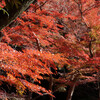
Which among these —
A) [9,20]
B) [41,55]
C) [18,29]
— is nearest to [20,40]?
[18,29]

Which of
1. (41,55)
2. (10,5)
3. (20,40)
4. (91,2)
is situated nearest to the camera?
(10,5)

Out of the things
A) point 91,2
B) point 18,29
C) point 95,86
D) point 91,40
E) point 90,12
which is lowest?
point 95,86

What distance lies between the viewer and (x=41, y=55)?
357 cm

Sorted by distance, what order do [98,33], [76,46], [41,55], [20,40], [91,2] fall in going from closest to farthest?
[41,55]
[98,33]
[76,46]
[91,2]
[20,40]

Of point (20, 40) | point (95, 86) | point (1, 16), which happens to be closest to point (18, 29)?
point (20, 40)

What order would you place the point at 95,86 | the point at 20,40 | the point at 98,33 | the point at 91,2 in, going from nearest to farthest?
1. the point at 98,33
2. the point at 91,2
3. the point at 20,40
4. the point at 95,86

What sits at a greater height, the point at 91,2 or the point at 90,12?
the point at 91,2

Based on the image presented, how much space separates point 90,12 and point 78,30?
1501 millimetres

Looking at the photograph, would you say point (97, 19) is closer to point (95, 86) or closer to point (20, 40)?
point (20, 40)

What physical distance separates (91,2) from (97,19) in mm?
1501

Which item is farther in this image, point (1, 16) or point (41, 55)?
point (41, 55)

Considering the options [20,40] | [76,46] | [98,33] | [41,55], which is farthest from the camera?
[20,40]

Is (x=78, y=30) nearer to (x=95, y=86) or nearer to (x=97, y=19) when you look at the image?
(x=97, y=19)

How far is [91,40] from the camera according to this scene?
6074 millimetres
